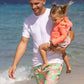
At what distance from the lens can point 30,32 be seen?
12.3ft

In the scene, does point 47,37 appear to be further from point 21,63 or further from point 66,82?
point 21,63

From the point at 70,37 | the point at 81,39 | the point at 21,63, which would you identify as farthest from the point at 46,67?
→ the point at 81,39

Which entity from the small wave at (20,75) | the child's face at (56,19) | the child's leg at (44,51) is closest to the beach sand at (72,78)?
the small wave at (20,75)

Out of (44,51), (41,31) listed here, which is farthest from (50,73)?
(41,31)

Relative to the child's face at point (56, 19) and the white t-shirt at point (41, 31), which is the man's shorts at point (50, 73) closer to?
the white t-shirt at point (41, 31)

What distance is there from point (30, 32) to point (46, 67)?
470 mm

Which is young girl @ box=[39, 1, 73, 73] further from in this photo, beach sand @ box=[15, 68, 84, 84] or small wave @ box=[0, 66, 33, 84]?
small wave @ box=[0, 66, 33, 84]

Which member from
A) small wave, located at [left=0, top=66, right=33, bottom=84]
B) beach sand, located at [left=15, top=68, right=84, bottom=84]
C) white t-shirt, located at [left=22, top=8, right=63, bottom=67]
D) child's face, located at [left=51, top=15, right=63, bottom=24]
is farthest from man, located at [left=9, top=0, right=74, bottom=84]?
small wave, located at [left=0, top=66, right=33, bottom=84]

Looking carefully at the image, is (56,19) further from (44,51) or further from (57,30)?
(44,51)

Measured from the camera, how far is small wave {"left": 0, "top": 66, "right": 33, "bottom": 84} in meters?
6.54

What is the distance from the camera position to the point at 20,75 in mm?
6824

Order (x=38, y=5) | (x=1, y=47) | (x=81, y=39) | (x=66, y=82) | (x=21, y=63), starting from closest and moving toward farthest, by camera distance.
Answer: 1. (x=38, y=5)
2. (x=66, y=82)
3. (x=21, y=63)
4. (x=1, y=47)
5. (x=81, y=39)

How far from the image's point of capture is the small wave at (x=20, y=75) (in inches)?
258

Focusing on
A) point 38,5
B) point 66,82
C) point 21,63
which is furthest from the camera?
point 21,63
